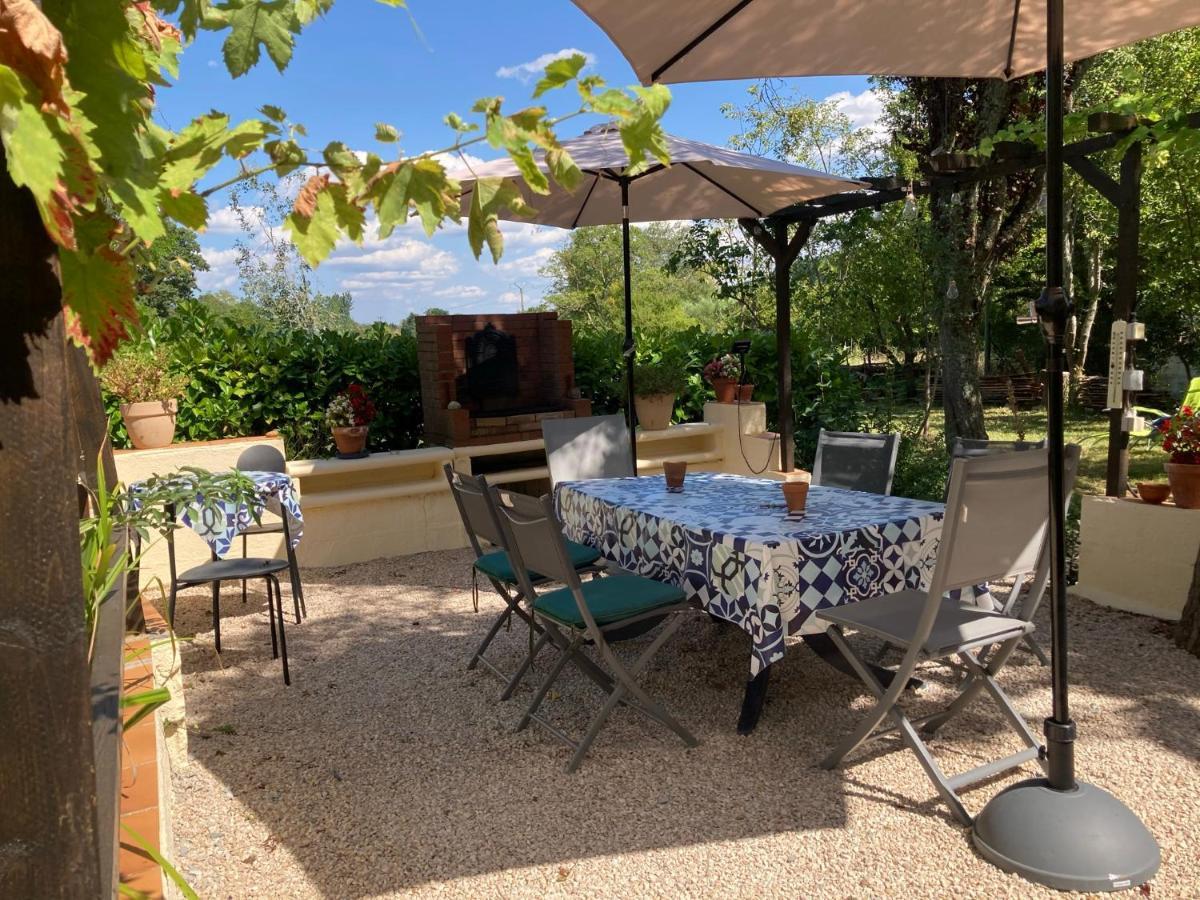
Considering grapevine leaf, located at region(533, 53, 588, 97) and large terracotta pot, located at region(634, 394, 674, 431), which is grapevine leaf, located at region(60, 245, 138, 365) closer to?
grapevine leaf, located at region(533, 53, 588, 97)

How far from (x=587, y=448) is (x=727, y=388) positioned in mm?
2856

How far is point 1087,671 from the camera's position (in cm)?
398

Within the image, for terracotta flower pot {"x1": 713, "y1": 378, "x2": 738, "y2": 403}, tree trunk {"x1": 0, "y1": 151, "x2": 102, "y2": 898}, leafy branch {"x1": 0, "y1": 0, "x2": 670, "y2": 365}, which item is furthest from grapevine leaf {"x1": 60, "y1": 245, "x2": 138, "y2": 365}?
terracotta flower pot {"x1": 713, "y1": 378, "x2": 738, "y2": 403}

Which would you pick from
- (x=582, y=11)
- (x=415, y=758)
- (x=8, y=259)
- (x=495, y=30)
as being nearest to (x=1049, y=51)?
(x=582, y=11)

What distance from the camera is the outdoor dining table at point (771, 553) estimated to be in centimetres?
327

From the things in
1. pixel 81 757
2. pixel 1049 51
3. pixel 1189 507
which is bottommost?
pixel 1189 507

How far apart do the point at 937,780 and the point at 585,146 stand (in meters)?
3.40

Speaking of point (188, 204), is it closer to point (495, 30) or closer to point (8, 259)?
point (8, 259)

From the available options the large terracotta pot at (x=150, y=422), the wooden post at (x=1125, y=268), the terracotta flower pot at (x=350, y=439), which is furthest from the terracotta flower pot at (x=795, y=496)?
the large terracotta pot at (x=150, y=422)

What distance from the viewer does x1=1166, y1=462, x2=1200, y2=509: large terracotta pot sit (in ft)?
14.7

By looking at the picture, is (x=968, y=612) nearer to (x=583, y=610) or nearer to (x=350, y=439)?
(x=583, y=610)

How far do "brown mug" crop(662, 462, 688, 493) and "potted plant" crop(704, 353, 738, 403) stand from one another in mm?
3709

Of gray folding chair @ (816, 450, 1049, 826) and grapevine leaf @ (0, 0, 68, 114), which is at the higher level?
grapevine leaf @ (0, 0, 68, 114)

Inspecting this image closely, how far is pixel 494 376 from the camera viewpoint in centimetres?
750
